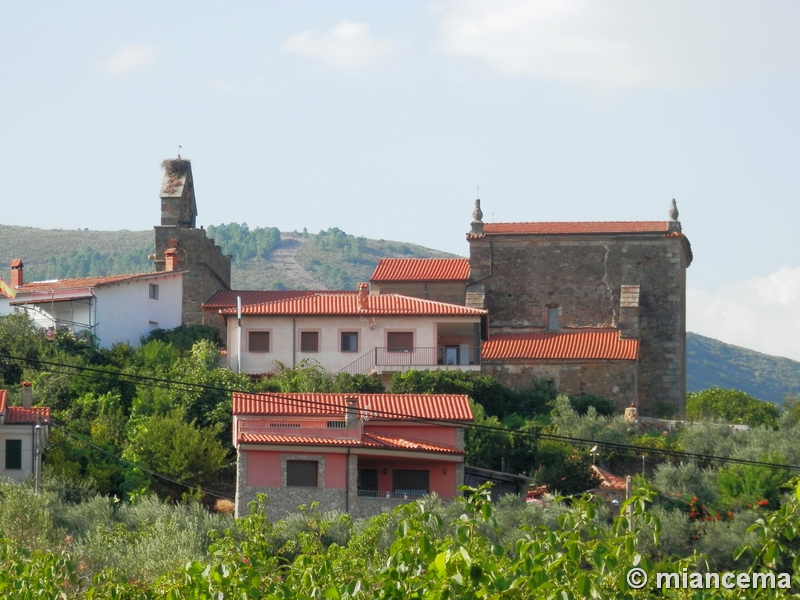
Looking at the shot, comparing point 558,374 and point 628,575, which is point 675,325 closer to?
point 558,374

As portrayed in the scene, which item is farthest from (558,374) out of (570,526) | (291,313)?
(570,526)

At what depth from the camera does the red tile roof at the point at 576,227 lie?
5825cm

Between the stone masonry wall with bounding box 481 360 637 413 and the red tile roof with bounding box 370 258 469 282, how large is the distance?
6.47 metres

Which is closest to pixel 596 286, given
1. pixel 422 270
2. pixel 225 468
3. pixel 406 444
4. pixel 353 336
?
pixel 422 270

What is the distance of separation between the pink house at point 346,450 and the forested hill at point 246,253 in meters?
121

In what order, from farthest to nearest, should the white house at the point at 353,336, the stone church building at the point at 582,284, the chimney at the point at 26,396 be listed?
the stone church building at the point at 582,284 → the white house at the point at 353,336 → the chimney at the point at 26,396

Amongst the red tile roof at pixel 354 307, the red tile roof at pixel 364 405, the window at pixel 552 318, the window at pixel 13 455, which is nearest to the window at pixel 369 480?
the red tile roof at pixel 364 405

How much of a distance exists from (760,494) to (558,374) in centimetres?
1291

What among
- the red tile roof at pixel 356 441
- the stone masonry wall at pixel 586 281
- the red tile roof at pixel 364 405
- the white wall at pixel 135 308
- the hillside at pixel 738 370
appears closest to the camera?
the red tile roof at pixel 356 441

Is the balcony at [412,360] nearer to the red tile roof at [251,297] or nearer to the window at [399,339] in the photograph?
the window at [399,339]

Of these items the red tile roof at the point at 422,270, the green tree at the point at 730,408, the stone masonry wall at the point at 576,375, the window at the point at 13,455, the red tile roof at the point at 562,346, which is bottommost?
the window at the point at 13,455

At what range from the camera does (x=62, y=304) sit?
5278 centimetres

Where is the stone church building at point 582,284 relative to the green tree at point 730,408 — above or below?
above

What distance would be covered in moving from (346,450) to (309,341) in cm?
1182
